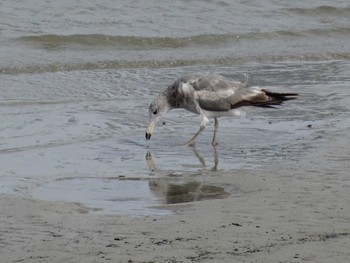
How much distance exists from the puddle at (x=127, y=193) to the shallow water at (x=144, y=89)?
0.01 meters

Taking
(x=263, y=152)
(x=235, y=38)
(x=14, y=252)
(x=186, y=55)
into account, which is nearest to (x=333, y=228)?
(x=14, y=252)

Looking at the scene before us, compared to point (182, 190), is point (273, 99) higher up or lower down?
higher up

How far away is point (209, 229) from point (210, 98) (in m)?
3.65

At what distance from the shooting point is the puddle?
21.1ft

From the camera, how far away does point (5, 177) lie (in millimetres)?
7359

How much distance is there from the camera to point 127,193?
6.89 metres

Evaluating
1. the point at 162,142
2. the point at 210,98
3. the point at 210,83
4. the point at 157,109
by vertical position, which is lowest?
the point at 162,142

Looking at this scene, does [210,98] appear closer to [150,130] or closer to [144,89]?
[150,130]

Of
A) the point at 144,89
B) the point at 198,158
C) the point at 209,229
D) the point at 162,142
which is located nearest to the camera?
the point at 209,229

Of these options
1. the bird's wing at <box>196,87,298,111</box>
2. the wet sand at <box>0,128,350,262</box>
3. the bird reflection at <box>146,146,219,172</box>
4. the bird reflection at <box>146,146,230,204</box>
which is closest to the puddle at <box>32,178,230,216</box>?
the bird reflection at <box>146,146,230,204</box>

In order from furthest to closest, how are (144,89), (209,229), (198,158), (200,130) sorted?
(144,89) < (200,130) < (198,158) < (209,229)

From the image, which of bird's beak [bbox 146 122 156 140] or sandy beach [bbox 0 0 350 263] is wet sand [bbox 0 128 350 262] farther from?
bird's beak [bbox 146 122 156 140]

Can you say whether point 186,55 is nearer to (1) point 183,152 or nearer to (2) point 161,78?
(2) point 161,78

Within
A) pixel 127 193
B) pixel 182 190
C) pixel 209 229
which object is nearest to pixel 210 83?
pixel 182 190
